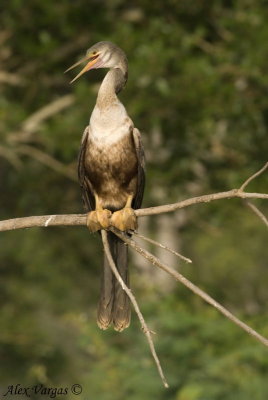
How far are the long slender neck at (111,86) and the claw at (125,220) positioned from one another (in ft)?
2.64

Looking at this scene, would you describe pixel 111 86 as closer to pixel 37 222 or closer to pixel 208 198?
pixel 37 222

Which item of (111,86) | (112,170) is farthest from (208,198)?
(111,86)

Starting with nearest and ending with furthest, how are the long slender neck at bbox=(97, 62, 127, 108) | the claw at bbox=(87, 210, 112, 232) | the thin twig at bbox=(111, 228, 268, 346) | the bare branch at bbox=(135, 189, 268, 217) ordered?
the thin twig at bbox=(111, 228, 268, 346) < the bare branch at bbox=(135, 189, 268, 217) < the claw at bbox=(87, 210, 112, 232) < the long slender neck at bbox=(97, 62, 127, 108)

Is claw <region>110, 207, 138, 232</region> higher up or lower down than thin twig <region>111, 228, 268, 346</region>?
lower down

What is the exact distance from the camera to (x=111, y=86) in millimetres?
6590

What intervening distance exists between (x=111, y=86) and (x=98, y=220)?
1.03 metres

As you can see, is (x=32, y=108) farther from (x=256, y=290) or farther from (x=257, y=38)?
(x=256, y=290)

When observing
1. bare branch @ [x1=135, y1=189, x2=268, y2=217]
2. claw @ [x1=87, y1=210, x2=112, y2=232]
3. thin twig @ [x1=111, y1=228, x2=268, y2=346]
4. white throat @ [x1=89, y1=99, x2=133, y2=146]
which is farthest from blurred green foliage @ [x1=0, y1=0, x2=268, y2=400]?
bare branch @ [x1=135, y1=189, x2=268, y2=217]

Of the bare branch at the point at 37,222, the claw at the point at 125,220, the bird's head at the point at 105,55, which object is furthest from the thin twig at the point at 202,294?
the bird's head at the point at 105,55

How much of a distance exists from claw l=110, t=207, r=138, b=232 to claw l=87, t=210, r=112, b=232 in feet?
0.18

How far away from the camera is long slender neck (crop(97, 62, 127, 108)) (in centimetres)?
646

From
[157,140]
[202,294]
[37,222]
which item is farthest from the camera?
[157,140]

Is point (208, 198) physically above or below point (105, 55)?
above

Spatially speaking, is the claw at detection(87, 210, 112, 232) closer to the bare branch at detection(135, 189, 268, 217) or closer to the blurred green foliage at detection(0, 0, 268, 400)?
the bare branch at detection(135, 189, 268, 217)
